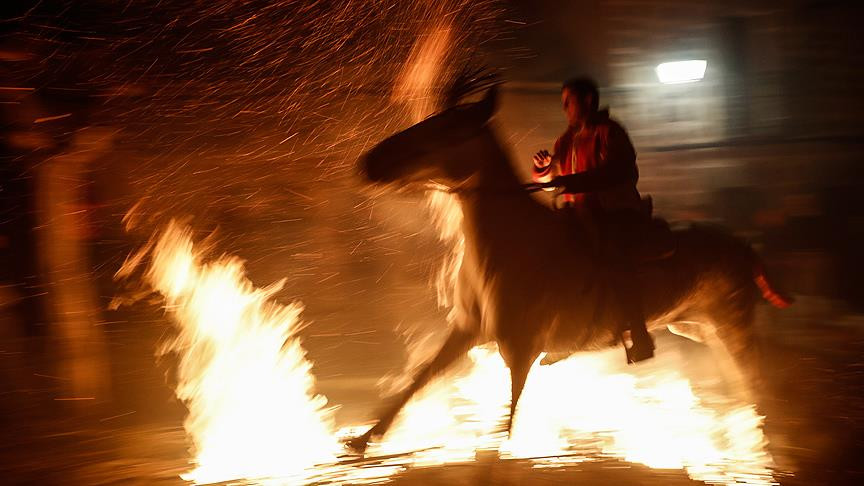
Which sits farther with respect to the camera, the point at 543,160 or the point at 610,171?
the point at 543,160

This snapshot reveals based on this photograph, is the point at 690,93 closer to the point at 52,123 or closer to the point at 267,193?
the point at 267,193

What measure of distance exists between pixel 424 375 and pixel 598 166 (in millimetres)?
1879

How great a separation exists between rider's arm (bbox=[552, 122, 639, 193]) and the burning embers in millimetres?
1601

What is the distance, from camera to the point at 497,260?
5738 millimetres

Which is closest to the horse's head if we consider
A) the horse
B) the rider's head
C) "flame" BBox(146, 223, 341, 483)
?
the horse

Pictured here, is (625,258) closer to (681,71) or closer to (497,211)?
(497,211)

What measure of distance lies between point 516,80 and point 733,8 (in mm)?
3645

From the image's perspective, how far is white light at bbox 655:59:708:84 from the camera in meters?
11.8

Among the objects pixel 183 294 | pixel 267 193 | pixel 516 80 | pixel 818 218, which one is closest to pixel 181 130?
pixel 267 193

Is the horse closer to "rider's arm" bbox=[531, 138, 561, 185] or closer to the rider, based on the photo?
the rider

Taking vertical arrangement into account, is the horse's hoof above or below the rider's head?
below

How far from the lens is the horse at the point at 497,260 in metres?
5.62

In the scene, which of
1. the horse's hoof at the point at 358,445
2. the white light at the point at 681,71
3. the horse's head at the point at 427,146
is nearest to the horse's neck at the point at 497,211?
the horse's head at the point at 427,146

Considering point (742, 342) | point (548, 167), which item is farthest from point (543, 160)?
point (742, 342)
